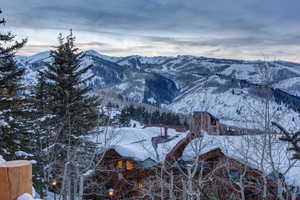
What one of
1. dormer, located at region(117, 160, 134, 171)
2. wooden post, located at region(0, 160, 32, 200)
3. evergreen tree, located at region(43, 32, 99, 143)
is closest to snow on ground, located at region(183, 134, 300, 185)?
dormer, located at region(117, 160, 134, 171)

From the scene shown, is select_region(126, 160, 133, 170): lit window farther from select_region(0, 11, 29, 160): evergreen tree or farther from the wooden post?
the wooden post

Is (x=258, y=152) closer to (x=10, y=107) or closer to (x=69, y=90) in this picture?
(x=10, y=107)

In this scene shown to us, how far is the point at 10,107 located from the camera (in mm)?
12203

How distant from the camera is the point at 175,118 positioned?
210 feet

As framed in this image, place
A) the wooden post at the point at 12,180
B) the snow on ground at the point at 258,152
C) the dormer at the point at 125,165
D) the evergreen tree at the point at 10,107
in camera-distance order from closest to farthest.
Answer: the wooden post at the point at 12,180 < the snow on ground at the point at 258,152 < the evergreen tree at the point at 10,107 < the dormer at the point at 125,165

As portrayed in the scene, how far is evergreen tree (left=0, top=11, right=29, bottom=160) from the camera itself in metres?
11.7

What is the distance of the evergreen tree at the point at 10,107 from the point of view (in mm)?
11656

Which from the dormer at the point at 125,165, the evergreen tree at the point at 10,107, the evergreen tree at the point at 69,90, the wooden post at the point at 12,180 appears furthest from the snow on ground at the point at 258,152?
the wooden post at the point at 12,180

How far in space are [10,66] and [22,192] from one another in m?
13.4

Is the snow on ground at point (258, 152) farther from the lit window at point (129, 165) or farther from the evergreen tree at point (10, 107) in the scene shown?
the evergreen tree at point (10, 107)

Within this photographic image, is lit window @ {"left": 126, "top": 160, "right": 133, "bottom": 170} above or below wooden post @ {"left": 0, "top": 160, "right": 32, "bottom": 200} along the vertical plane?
below

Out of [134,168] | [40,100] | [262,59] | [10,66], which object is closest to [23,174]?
[262,59]

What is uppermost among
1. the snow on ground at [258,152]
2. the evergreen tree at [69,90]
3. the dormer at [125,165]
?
the evergreen tree at [69,90]

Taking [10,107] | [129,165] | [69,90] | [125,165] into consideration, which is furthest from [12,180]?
[125,165]
